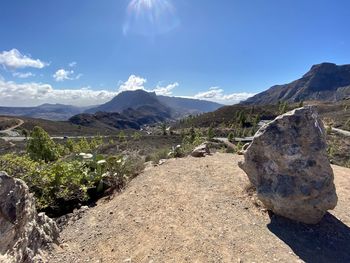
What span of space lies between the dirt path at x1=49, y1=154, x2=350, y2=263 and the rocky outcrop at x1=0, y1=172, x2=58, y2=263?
749 millimetres

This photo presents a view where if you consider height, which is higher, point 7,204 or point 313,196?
point 7,204

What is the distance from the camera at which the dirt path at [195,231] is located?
21.6 ft

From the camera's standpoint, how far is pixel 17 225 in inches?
213

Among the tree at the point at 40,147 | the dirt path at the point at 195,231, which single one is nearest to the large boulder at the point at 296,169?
the dirt path at the point at 195,231

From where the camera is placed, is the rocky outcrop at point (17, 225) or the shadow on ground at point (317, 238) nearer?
Answer: the rocky outcrop at point (17, 225)

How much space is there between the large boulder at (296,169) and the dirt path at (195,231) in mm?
474

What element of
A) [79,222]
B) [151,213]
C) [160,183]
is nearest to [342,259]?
[151,213]

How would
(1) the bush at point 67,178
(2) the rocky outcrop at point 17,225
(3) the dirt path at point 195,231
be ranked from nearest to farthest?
1. (2) the rocky outcrop at point 17,225
2. (3) the dirt path at point 195,231
3. (1) the bush at point 67,178

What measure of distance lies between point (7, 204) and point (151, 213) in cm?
393

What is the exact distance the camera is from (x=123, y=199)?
979cm

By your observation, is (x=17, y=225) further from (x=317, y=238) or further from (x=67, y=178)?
(x=317, y=238)

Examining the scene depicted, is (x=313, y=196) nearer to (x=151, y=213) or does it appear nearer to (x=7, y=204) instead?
Result: (x=151, y=213)

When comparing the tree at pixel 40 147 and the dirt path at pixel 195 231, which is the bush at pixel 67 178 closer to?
the dirt path at pixel 195 231

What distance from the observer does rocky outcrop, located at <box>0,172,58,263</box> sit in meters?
5.09
